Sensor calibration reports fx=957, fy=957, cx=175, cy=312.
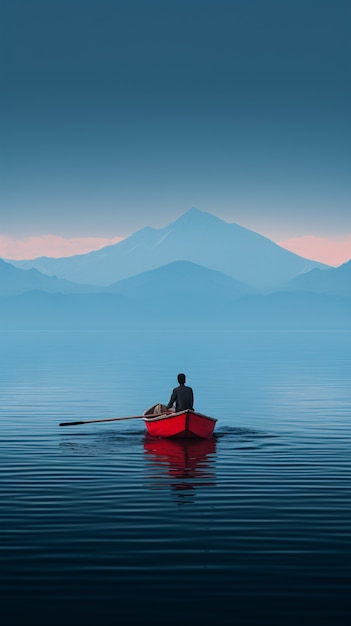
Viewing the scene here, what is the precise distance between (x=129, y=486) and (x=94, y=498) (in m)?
2.10

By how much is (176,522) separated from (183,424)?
15117 millimetres

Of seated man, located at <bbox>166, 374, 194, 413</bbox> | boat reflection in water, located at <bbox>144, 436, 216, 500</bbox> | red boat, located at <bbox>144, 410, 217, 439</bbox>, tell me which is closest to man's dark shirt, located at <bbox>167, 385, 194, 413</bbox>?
seated man, located at <bbox>166, 374, 194, 413</bbox>

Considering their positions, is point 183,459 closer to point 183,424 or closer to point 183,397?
point 183,424

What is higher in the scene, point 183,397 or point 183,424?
point 183,397

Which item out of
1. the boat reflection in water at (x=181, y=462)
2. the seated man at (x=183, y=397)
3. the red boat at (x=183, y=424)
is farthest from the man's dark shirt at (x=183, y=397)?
the boat reflection in water at (x=181, y=462)

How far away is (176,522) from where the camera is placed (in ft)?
69.2

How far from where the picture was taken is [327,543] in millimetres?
18922

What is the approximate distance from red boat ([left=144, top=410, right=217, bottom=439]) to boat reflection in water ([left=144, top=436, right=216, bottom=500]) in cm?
30

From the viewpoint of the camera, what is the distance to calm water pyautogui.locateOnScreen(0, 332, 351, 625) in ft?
49.5

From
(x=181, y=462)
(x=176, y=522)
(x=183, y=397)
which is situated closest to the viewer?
(x=176, y=522)

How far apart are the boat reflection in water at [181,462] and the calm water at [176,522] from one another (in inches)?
2.9

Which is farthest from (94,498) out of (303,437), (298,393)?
(298,393)

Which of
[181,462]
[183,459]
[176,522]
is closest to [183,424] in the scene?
[183,459]

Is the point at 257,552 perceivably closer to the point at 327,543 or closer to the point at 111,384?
the point at 327,543
